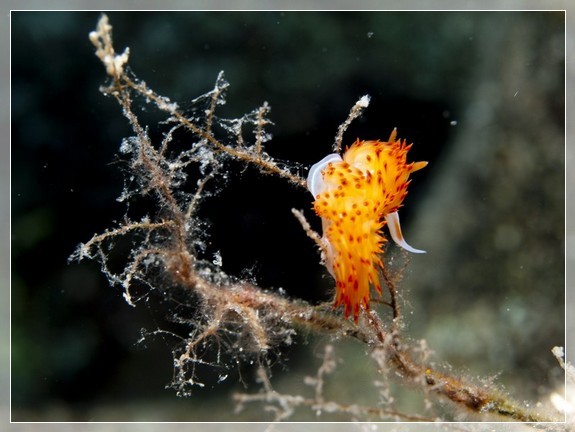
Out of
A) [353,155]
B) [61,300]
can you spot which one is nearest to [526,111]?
[353,155]

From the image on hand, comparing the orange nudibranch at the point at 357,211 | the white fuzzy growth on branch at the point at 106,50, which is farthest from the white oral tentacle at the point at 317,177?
the white fuzzy growth on branch at the point at 106,50

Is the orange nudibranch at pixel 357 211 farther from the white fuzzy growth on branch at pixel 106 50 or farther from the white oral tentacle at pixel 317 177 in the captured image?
the white fuzzy growth on branch at pixel 106 50

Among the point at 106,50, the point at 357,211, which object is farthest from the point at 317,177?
the point at 106,50

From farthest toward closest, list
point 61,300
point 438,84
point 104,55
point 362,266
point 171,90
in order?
point 438,84 < point 61,300 < point 171,90 < point 362,266 < point 104,55

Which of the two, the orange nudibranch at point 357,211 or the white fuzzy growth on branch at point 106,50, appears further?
the orange nudibranch at point 357,211

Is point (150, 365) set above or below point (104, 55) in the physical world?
below

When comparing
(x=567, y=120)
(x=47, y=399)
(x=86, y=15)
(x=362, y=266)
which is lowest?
(x=47, y=399)

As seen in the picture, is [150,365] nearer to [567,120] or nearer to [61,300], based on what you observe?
[61,300]

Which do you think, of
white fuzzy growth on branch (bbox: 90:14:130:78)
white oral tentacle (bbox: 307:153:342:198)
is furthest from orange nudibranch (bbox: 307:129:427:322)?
white fuzzy growth on branch (bbox: 90:14:130:78)

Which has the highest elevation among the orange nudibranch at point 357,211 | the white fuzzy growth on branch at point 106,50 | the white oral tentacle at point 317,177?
the white fuzzy growth on branch at point 106,50
